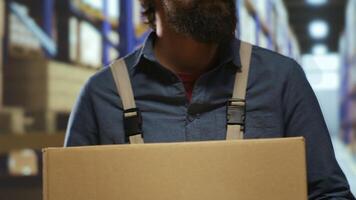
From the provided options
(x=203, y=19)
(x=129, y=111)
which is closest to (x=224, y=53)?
(x=203, y=19)

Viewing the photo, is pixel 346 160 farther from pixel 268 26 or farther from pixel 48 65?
pixel 48 65

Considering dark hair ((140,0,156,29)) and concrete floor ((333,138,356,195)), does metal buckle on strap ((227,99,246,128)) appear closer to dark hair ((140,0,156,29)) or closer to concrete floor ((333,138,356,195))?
dark hair ((140,0,156,29))

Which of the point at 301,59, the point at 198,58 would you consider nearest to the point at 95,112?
the point at 198,58

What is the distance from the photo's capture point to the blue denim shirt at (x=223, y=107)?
103cm

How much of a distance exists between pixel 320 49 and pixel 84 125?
1747 millimetres

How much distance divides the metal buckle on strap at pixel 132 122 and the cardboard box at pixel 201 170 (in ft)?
0.75

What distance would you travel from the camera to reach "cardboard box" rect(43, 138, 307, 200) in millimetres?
837

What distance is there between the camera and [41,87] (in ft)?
7.40

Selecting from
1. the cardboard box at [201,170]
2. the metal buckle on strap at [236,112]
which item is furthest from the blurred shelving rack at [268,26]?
the cardboard box at [201,170]

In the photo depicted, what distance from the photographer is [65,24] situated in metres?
2.31

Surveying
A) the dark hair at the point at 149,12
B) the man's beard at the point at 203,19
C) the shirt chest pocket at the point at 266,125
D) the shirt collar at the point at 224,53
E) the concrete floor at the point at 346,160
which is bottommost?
the concrete floor at the point at 346,160

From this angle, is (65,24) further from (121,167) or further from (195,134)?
(121,167)

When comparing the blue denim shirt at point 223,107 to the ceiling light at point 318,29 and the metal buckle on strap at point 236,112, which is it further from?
the ceiling light at point 318,29

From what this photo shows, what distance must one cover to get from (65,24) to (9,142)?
54cm
